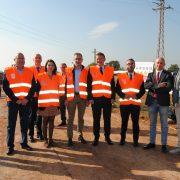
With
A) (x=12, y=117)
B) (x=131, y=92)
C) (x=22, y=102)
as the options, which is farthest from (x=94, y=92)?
(x=12, y=117)

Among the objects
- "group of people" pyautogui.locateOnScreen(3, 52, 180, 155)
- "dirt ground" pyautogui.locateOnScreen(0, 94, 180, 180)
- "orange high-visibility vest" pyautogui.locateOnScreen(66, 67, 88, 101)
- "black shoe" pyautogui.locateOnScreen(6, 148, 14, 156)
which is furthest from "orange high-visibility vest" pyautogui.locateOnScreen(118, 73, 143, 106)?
"black shoe" pyautogui.locateOnScreen(6, 148, 14, 156)

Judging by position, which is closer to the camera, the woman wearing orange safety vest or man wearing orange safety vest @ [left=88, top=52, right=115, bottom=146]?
the woman wearing orange safety vest

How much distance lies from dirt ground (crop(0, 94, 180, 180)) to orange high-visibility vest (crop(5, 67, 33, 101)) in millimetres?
1403

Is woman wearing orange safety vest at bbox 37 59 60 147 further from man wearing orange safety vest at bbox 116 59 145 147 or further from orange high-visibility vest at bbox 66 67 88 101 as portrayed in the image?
man wearing orange safety vest at bbox 116 59 145 147

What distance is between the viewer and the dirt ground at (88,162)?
6.52 meters

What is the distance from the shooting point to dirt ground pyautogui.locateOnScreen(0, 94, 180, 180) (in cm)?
652

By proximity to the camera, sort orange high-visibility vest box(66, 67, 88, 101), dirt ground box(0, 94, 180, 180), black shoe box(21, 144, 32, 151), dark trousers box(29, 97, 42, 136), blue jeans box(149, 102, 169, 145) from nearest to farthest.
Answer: dirt ground box(0, 94, 180, 180), black shoe box(21, 144, 32, 151), blue jeans box(149, 102, 169, 145), orange high-visibility vest box(66, 67, 88, 101), dark trousers box(29, 97, 42, 136)

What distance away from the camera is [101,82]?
8.64m

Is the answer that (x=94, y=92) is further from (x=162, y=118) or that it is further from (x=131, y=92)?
(x=162, y=118)

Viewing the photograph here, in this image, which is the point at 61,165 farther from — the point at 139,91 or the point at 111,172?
the point at 139,91

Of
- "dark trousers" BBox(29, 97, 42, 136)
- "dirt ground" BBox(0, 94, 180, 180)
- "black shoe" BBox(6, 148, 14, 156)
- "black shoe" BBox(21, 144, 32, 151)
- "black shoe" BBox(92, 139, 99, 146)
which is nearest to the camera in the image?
"dirt ground" BBox(0, 94, 180, 180)

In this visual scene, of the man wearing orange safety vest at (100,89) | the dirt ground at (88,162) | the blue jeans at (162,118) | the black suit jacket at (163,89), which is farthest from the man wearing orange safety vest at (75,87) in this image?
the blue jeans at (162,118)

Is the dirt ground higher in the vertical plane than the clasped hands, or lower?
lower

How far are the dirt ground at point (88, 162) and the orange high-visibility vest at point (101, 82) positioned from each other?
4.49 feet
